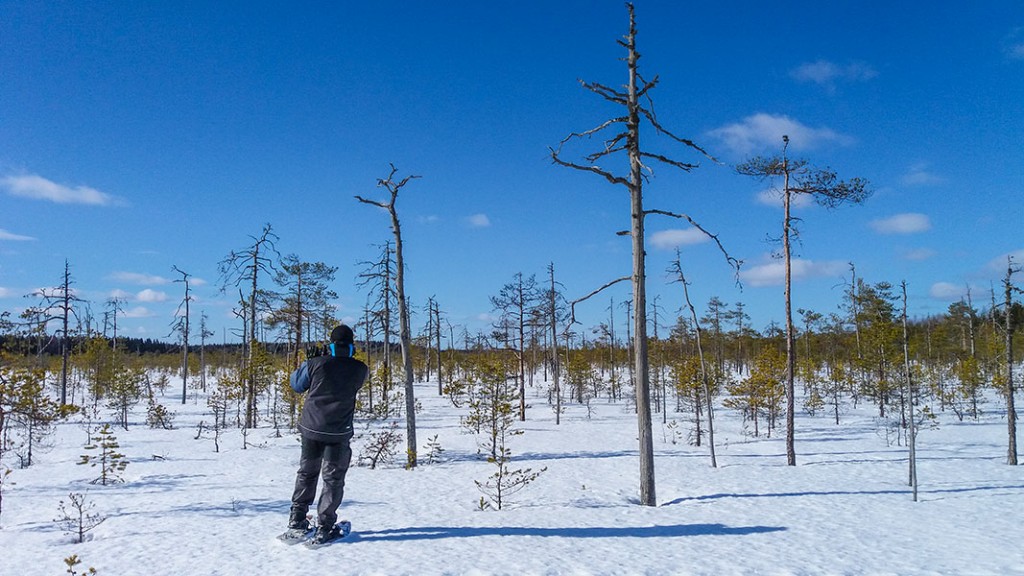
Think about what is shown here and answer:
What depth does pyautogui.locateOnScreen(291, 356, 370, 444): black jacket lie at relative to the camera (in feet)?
20.0

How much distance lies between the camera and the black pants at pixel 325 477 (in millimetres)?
6008

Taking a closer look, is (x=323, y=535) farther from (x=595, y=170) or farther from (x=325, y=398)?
(x=595, y=170)

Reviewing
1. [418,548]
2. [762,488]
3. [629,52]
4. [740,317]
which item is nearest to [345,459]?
[418,548]

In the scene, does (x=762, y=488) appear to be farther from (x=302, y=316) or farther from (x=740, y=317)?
(x=740, y=317)

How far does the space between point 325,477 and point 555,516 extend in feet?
12.1

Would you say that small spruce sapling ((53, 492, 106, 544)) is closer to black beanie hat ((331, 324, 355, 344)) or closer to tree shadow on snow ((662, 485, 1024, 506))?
black beanie hat ((331, 324, 355, 344))

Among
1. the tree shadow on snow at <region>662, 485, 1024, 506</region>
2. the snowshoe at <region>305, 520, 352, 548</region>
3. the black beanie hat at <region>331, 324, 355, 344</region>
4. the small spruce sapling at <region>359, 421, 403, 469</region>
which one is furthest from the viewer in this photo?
the small spruce sapling at <region>359, 421, 403, 469</region>

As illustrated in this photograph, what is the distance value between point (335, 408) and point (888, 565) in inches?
251

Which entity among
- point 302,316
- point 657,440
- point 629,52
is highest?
point 629,52

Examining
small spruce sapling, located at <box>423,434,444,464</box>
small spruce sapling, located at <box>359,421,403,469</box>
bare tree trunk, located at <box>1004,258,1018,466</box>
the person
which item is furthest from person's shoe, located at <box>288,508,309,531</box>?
bare tree trunk, located at <box>1004,258,1018,466</box>

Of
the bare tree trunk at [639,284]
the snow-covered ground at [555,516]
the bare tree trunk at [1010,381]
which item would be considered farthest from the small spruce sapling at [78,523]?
the bare tree trunk at [1010,381]

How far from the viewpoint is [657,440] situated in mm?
22359

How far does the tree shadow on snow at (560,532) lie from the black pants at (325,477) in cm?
49

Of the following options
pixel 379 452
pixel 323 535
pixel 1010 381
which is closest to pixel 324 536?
pixel 323 535
